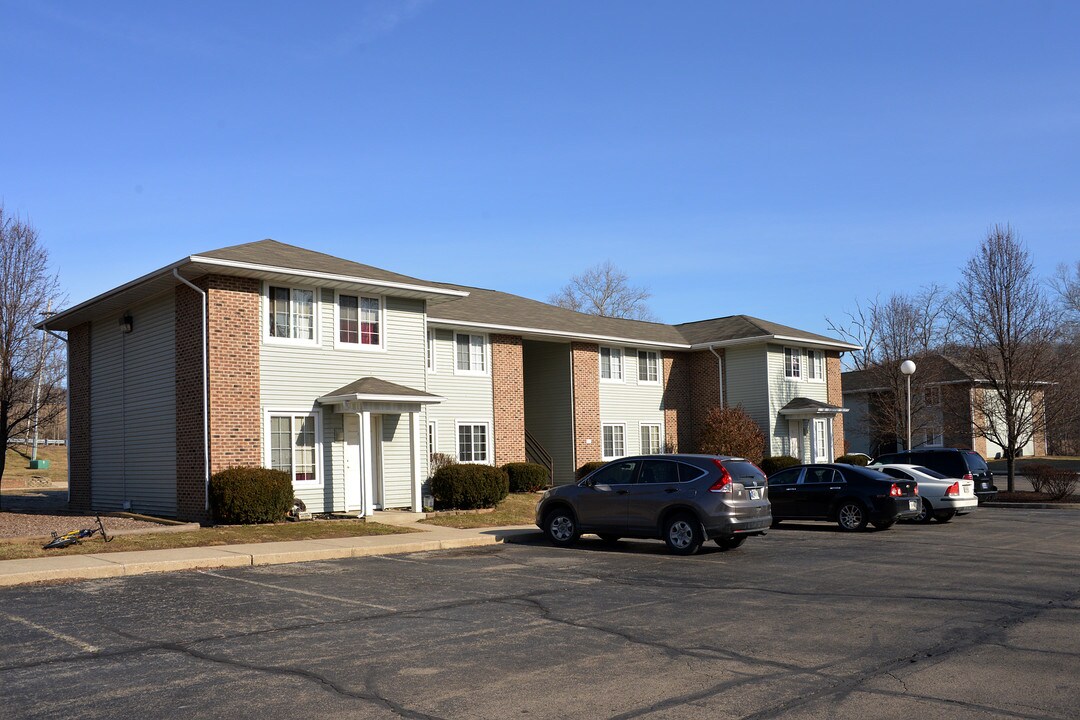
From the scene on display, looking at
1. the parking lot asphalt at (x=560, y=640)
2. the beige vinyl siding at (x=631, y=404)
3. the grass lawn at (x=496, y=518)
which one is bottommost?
the grass lawn at (x=496, y=518)

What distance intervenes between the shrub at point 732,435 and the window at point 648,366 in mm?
3009

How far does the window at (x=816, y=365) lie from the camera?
37.8 m

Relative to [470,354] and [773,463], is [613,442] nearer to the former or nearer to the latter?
[773,463]

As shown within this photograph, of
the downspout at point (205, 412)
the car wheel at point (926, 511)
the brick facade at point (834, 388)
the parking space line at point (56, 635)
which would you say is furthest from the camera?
the brick facade at point (834, 388)

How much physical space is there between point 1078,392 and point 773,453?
13703 mm

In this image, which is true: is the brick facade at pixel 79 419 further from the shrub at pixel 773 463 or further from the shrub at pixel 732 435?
the shrub at pixel 773 463

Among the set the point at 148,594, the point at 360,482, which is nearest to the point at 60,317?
the point at 360,482

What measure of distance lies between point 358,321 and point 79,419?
31.8 feet

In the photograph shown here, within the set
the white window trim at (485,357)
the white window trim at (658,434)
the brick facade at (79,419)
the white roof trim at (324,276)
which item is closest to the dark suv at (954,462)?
the white window trim at (658,434)

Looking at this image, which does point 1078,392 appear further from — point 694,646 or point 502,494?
point 694,646

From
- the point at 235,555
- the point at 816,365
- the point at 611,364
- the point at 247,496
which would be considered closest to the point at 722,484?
the point at 235,555

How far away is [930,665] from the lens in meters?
7.38

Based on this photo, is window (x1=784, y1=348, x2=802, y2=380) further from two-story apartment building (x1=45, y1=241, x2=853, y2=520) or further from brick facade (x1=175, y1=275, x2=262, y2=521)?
brick facade (x1=175, y1=275, x2=262, y2=521)

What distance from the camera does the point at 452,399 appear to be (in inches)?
1096
